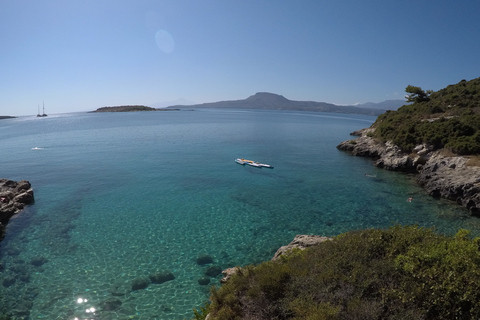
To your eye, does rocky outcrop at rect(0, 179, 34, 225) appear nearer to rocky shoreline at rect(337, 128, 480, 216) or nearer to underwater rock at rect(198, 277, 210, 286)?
underwater rock at rect(198, 277, 210, 286)

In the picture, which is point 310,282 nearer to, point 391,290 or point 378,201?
point 391,290

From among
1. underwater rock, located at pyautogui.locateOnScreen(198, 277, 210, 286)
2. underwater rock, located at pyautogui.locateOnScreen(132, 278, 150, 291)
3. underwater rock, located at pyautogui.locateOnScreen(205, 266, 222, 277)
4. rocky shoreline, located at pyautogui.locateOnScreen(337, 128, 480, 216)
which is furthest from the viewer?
rocky shoreline, located at pyautogui.locateOnScreen(337, 128, 480, 216)

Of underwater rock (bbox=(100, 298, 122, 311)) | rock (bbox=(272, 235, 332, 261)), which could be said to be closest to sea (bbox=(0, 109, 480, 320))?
underwater rock (bbox=(100, 298, 122, 311))

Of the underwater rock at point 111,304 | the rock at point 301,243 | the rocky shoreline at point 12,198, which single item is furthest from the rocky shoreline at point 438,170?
the rocky shoreline at point 12,198

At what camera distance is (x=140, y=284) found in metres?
15.2

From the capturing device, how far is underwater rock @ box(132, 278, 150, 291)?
15.0 meters

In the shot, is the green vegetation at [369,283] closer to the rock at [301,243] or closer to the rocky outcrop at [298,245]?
the rocky outcrop at [298,245]

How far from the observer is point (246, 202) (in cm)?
2745

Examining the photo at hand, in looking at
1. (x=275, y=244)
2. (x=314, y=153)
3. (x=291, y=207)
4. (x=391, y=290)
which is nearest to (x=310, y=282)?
(x=391, y=290)

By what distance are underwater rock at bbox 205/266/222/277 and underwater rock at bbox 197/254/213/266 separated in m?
0.73

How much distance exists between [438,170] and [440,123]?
13.6 m

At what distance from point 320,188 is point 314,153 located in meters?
23.7

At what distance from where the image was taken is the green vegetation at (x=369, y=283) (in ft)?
25.6

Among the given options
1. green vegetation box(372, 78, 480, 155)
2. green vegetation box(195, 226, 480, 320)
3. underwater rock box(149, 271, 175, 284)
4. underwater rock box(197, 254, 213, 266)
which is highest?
green vegetation box(372, 78, 480, 155)
